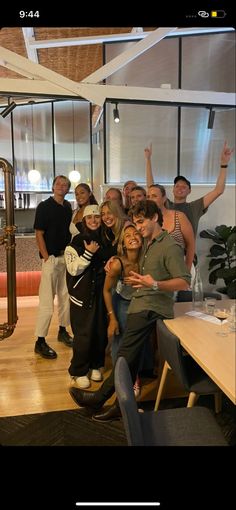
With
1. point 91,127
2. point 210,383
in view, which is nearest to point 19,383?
point 210,383

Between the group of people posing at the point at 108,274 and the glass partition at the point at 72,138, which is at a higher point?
the glass partition at the point at 72,138

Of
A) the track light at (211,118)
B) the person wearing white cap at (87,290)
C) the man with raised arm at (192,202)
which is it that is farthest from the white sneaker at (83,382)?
the track light at (211,118)

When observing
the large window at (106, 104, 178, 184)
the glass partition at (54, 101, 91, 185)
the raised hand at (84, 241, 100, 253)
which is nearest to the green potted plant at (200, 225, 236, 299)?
the large window at (106, 104, 178, 184)

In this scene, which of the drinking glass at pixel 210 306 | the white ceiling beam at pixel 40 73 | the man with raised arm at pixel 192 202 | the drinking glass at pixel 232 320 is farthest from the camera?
the man with raised arm at pixel 192 202

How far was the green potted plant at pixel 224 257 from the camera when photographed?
4.25 meters

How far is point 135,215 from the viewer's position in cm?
212

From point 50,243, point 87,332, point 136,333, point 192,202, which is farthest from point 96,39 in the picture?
point 136,333

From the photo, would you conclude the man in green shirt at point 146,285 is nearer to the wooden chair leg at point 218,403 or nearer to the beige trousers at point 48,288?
the wooden chair leg at point 218,403

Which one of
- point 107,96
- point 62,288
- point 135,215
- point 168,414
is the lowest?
point 168,414

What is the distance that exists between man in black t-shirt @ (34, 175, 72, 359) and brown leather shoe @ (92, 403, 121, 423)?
102 centimetres

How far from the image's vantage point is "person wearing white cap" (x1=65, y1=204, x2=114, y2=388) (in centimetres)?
241
